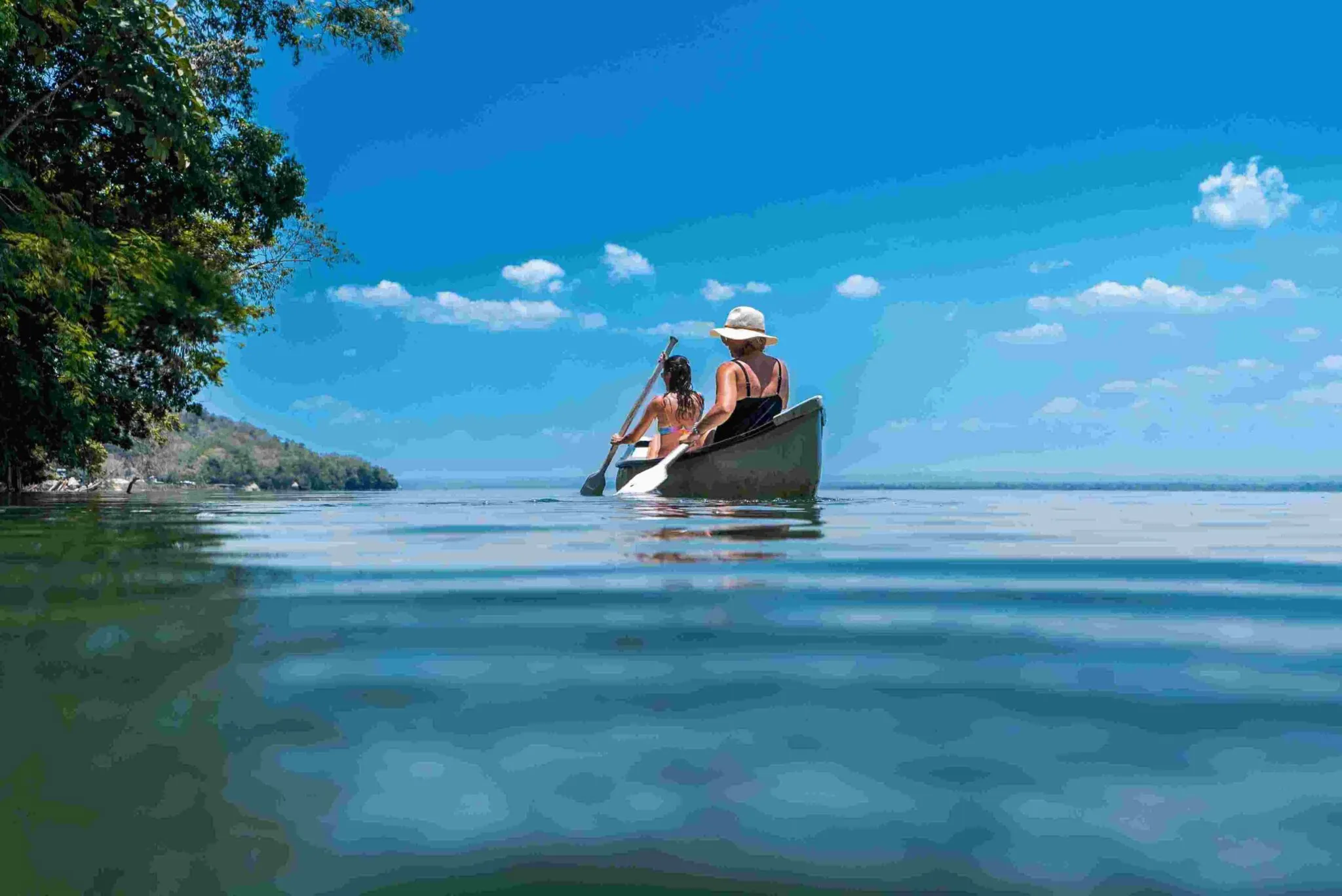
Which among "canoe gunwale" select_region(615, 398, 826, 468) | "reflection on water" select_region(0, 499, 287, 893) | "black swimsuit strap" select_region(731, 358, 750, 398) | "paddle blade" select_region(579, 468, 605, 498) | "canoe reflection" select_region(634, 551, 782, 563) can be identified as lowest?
"reflection on water" select_region(0, 499, 287, 893)

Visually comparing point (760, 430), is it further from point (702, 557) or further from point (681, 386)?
point (702, 557)

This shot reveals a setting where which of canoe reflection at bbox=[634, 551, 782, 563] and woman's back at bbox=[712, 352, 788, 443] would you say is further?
woman's back at bbox=[712, 352, 788, 443]

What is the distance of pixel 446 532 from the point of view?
5.62 meters

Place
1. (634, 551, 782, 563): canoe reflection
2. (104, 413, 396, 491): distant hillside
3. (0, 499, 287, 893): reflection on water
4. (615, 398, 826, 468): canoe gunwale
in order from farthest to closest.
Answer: (104, 413, 396, 491): distant hillside → (615, 398, 826, 468): canoe gunwale → (634, 551, 782, 563): canoe reflection → (0, 499, 287, 893): reflection on water

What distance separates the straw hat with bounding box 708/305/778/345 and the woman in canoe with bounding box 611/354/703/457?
1.89 meters

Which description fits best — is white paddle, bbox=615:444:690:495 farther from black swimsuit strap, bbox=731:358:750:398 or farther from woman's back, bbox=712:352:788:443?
black swimsuit strap, bbox=731:358:750:398

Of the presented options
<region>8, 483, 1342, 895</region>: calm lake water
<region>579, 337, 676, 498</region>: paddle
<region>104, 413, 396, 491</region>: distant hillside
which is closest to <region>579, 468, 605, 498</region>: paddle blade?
<region>579, 337, 676, 498</region>: paddle

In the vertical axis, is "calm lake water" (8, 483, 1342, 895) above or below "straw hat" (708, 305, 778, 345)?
below

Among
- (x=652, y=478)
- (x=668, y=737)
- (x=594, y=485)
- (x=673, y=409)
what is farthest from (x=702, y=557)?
(x=594, y=485)

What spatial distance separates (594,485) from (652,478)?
9.02ft

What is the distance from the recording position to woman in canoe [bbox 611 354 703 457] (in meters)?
12.8

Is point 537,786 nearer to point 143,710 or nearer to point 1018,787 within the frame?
point 1018,787

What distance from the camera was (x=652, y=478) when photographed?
38.5 feet

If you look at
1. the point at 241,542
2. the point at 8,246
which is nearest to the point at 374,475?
the point at 8,246
